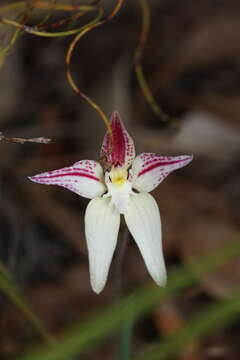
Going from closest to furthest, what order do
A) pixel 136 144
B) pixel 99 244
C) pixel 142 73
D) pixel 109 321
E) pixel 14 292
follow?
pixel 109 321 < pixel 99 244 < pixel 14 292 < pixel 136 144 < pixel 142 73

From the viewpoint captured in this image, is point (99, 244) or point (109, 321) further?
point (99, 244)

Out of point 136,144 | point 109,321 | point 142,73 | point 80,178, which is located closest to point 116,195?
point 80,178

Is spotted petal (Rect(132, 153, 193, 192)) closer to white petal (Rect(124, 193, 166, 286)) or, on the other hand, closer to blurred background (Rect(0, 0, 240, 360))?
white petal (Rect(124, 193, 166, 286))

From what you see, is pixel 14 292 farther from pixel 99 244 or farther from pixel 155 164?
→ pixel 155 164

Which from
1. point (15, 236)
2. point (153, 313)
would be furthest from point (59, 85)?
point (153, 313)

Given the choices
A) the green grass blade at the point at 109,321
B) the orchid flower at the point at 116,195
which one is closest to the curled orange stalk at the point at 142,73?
the orchid flower at the point at 116,195

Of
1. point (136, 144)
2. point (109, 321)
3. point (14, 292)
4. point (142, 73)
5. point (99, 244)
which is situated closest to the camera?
point (109, 321)
